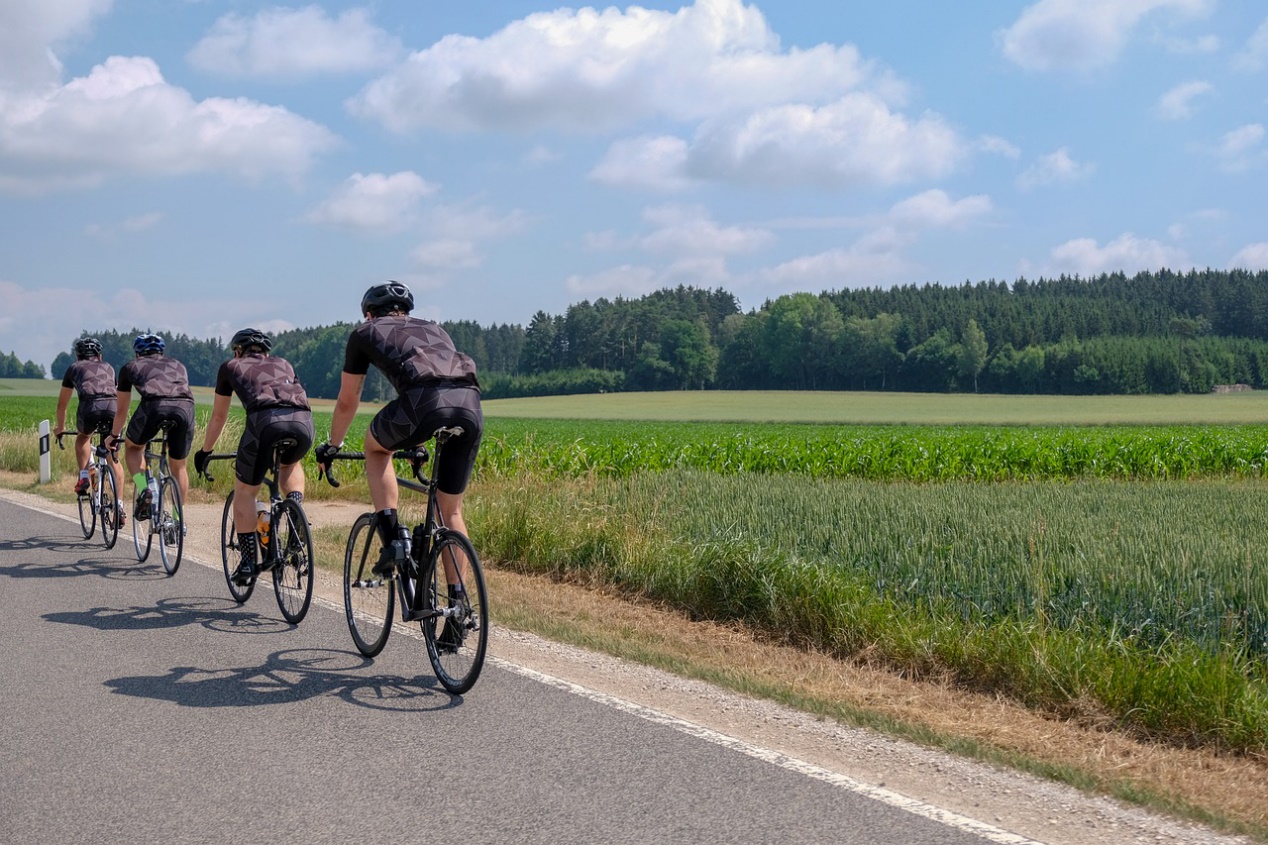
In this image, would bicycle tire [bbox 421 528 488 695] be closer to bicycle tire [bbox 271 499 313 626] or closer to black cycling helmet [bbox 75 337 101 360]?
bicycle tire [bbox 271 499 313 626]

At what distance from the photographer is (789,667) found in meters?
6.49

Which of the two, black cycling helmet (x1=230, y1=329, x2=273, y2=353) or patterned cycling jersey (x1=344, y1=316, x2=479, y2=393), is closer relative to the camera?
patterned cycling jersey (x1=344, y1=316, x2=479, y2=393)

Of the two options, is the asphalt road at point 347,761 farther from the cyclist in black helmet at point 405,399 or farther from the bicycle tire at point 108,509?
the bicycle tire at point 108,509

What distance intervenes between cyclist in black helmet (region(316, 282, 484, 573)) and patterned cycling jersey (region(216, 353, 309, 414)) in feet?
5.90

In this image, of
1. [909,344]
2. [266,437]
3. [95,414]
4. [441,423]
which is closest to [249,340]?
[266,437]

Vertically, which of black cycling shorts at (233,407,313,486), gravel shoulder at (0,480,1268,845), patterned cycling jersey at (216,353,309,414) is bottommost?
gravel shoulder at (0,480,1268,845)

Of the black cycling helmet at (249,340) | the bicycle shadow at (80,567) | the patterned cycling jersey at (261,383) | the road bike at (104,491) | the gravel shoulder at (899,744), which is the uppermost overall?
the black cycling helmet at (249,340)

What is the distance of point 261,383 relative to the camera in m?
7.73

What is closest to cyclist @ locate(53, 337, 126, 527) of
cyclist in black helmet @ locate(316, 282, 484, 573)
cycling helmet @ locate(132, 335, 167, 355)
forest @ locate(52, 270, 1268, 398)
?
cycling helmet @ locate(132, 335, 167, 355)

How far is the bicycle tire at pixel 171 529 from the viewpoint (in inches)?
368

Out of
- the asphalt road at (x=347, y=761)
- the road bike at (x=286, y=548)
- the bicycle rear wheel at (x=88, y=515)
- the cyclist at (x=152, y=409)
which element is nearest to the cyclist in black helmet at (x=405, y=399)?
the asphalt road at (x=347, y=761)

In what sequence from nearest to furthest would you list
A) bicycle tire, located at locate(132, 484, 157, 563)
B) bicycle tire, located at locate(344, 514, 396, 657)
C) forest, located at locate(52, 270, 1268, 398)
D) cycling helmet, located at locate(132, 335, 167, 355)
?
bicycle tire, located at locate(344, 514, 396, 657), bicycle tire, located at locate(132, 484, 157, 563), cycling helmet, located at locate(132, 335, 167, 355), forest, located at locate(52, 270, 1268, 398)

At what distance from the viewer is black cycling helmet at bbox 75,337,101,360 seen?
461 inches

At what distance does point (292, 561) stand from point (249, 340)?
5.80ft
